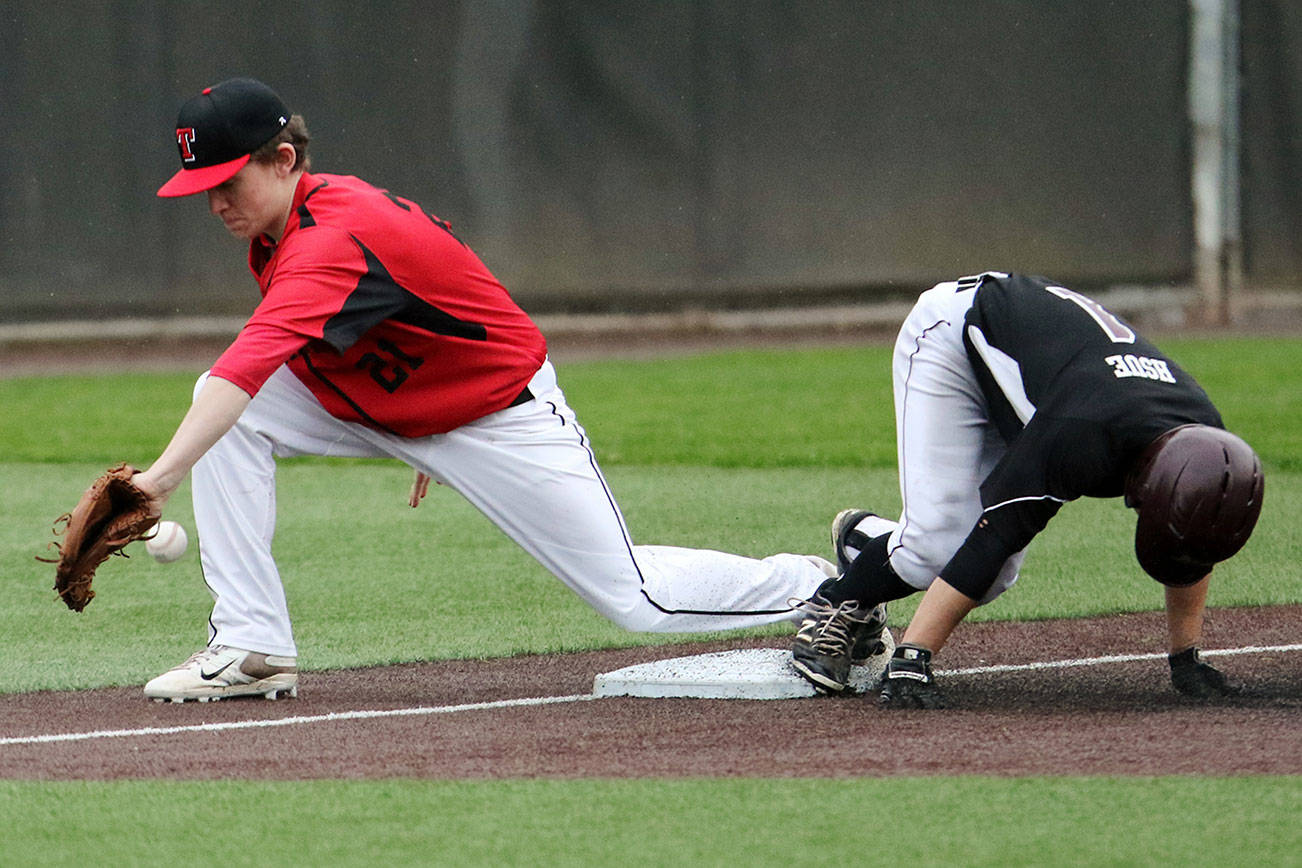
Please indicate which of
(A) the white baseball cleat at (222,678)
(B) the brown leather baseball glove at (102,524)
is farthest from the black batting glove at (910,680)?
(B) the brown leather baseball glove at (102,524)

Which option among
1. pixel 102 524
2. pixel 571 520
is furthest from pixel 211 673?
pixel 571 520

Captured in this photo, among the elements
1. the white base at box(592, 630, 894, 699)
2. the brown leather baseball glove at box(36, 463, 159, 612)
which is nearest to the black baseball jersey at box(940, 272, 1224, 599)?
the white base at box(592, 630, 894, 699)

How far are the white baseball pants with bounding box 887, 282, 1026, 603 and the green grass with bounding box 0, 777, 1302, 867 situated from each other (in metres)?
1.00

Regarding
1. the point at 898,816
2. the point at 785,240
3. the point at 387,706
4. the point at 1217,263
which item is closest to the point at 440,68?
the point at 785,240

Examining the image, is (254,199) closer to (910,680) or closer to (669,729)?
(669,729)

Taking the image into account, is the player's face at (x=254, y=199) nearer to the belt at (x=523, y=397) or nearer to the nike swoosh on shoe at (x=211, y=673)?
the belt at (x=523, y=397)

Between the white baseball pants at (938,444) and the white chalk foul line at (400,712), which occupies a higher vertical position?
the white baseball pants at (938,444)

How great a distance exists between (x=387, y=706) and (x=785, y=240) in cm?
977

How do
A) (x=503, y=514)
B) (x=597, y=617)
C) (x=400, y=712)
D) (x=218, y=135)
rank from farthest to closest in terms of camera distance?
(x=597, y=617) < (x=503, y=514) < (x=400, y=712) < (x=218, y=135)

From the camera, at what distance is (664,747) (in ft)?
12.6

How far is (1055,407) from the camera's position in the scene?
13.3ft

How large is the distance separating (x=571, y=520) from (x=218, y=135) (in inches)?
49.8

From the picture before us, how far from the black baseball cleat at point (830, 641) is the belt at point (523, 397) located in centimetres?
91

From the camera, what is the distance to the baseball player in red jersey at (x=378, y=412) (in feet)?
13.9
